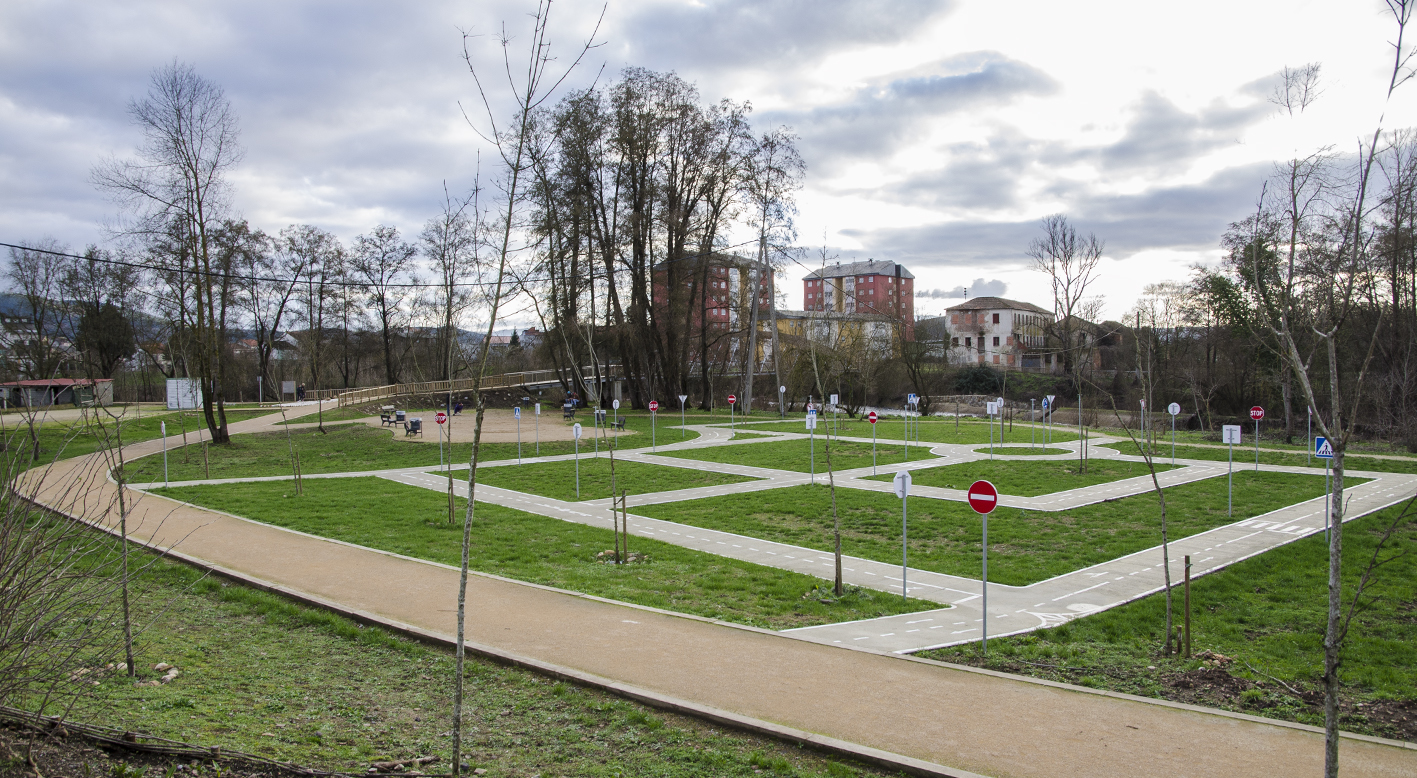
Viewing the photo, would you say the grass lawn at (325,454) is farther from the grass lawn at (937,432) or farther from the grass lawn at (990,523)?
the grass lawn at (990,523)

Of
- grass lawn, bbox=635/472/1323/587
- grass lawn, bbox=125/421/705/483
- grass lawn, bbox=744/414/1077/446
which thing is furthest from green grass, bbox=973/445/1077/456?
grass lawn, bbox=125/421/705/483

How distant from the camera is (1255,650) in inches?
381

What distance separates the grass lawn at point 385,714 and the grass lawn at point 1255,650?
3.94 m

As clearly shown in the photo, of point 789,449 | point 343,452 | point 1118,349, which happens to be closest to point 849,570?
point 789,449

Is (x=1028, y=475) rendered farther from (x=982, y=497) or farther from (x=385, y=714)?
(x=385, y=714)

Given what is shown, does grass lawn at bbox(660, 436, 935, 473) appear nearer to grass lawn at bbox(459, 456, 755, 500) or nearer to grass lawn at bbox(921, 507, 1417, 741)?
grass lawn at bbox(459, 456, 755, 500)

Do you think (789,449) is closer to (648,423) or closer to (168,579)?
(648,423)

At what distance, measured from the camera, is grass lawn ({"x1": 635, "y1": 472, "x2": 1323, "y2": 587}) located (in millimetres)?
14305

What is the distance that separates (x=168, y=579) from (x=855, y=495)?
15.1 m

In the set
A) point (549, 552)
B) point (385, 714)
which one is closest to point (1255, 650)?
point (385, 714)

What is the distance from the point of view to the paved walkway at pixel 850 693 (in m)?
6.18

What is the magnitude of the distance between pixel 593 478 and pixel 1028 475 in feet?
44.7

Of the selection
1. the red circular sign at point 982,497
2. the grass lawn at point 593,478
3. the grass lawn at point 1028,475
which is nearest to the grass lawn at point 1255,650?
the red circular sign at point 982,497

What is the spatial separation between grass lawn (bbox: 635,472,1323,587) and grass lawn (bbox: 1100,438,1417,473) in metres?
4.89
